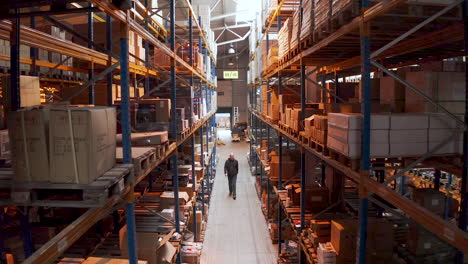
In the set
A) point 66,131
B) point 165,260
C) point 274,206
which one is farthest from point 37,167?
point 274,206

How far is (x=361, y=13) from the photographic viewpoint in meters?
3.28

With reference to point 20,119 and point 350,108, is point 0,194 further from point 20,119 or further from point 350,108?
point 350,108

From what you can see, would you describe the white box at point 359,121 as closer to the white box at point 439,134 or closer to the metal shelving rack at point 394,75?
the metal shelving rack at point 394,75

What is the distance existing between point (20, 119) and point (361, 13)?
3121mm

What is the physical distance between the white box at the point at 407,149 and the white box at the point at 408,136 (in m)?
0.03

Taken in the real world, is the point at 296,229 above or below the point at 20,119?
below

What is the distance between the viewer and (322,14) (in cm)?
442

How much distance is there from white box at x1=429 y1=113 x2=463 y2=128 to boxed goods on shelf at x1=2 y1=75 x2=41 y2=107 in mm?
4407

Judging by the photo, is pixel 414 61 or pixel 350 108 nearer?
pixel 350 108

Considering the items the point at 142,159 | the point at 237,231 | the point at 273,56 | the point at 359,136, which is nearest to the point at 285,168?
the point at 237,231

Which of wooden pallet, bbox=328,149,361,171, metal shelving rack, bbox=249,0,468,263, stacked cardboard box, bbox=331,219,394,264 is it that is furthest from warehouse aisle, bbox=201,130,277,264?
wooden pallet, bbox=328,149,361,171

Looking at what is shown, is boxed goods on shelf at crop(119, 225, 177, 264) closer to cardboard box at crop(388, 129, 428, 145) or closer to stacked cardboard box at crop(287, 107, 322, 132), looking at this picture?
stacked cardboard box at crop(287, 107, 322, 132)

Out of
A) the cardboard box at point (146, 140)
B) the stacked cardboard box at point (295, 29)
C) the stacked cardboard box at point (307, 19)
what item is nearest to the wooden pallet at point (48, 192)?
the cardboard box at point (146, 140)

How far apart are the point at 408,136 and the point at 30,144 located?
3482mm
